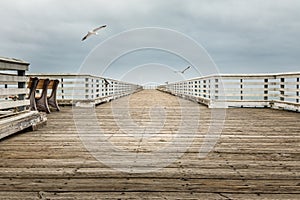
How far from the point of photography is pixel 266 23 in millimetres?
14711

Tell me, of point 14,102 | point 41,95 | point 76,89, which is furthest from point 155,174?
point 76,89

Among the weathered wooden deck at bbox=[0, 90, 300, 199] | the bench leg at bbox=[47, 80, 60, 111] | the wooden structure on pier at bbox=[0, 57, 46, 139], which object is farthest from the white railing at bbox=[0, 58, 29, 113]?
the bench leg at bbox=[47, 80, 60, 111]

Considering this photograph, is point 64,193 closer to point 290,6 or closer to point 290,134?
point 290,134

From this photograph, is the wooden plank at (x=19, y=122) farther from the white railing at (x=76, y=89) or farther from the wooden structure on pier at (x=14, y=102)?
the white railing at (x=76, y=89)

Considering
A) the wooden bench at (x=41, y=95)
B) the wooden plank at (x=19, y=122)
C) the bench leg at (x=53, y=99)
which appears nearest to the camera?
the wooden plank at (x=19, y=122)

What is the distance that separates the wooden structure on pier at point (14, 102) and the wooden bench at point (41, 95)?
52.3 inches

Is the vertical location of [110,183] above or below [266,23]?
below

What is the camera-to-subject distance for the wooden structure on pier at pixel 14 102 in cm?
408

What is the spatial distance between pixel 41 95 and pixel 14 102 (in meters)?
3.06

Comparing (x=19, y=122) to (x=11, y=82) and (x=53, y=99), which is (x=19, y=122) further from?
(x=53, y=99)

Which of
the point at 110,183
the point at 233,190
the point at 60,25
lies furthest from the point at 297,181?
the point at 60,25

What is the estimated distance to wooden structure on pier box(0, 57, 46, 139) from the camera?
13.4ft

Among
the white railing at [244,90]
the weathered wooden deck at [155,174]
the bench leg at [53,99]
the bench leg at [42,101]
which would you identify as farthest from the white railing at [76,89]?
the weathered wooden deck at [155,174]

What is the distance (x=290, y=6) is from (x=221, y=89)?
522 centimetres
